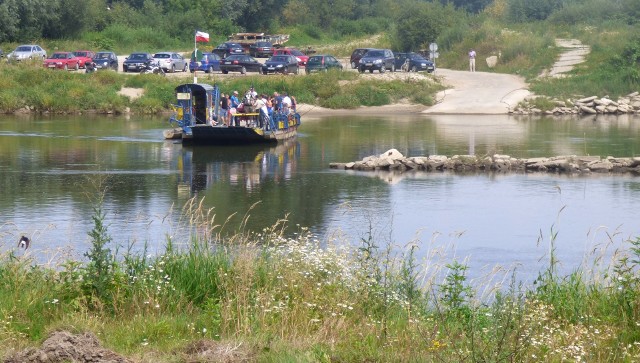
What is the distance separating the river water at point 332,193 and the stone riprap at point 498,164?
0.96 metres

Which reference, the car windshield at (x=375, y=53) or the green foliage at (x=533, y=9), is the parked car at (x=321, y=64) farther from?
the green foliage at (x=533, y=9)

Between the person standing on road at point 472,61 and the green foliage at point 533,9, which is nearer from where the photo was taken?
the person standing on road at point 472,61

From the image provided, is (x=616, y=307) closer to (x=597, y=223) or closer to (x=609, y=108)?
(x=597, y=223)

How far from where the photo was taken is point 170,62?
74125 mm

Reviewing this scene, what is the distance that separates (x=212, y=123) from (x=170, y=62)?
30084mm

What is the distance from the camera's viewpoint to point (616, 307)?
41.3 ft

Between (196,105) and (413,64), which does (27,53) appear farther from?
(196,105)

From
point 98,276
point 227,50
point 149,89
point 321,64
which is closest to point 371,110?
point 321,64

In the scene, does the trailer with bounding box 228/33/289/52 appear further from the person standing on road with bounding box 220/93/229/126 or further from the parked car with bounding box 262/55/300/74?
the person standing on road with bounding box 220/93/229/126

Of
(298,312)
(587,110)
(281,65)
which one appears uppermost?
(281,65)

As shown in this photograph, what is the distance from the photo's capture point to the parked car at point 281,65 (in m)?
73.1

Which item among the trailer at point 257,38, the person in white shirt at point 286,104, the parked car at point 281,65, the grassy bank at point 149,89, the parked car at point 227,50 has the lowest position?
the person in white shirt at point 286,104

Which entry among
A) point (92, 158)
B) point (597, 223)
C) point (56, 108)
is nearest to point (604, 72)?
point (56, 108)

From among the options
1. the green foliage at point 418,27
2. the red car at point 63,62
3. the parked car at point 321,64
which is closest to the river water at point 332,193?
the red car at point 63,62
